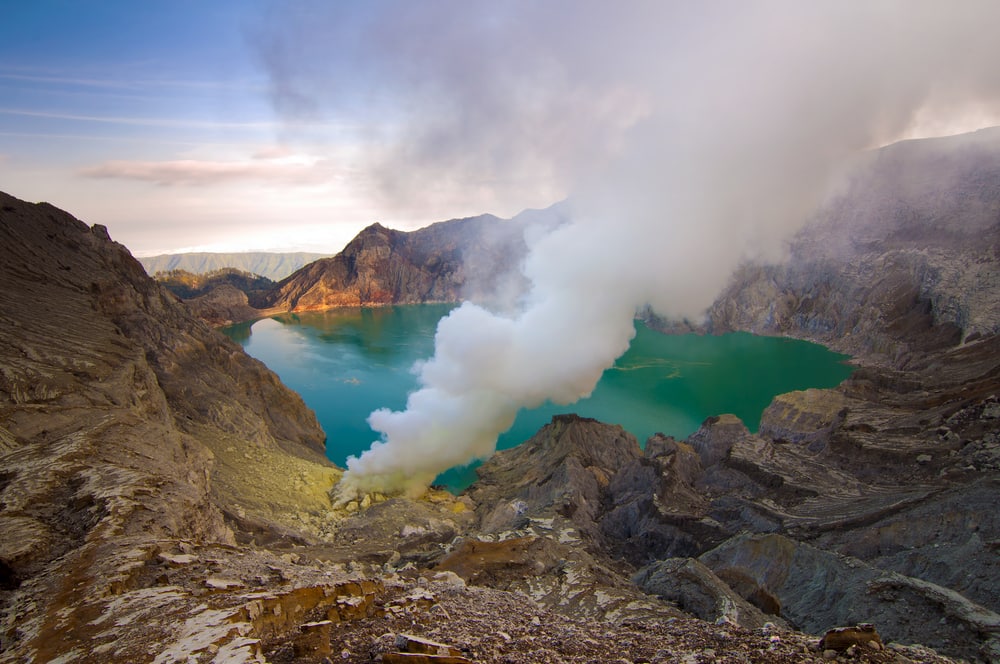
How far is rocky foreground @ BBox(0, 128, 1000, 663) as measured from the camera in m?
9.93

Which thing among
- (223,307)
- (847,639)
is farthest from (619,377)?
(223,307)

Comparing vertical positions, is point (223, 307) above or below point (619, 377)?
above

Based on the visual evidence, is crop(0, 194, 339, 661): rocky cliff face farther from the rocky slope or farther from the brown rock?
the brown rock

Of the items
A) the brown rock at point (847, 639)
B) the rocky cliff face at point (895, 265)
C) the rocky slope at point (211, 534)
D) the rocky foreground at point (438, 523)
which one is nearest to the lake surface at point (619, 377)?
the rocky cliff face at point (895, 265)

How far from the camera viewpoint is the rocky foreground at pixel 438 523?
391 inches

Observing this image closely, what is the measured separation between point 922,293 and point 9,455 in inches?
4334

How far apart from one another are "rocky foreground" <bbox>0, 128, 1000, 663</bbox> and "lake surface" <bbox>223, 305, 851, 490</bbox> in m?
12.2

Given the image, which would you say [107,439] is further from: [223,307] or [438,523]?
[223,307]

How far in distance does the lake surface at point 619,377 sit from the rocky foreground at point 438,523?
39.9ft

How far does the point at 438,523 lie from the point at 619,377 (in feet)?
183

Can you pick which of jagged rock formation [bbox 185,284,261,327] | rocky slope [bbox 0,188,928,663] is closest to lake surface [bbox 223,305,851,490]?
rocky slope [bbox 0,188,928,663]

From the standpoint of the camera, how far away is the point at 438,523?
105ft

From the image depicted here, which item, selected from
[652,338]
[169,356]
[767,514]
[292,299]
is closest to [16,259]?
[169,356]

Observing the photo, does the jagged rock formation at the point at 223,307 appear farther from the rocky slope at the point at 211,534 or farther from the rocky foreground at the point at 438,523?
the rocky slope at the point at 211,534
